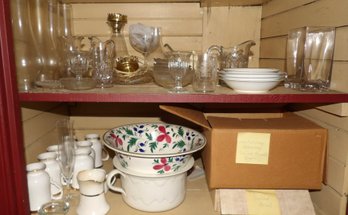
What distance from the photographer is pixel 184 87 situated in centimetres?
87

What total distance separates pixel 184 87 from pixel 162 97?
5.2 inches

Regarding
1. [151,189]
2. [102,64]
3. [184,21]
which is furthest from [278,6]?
[151,189]

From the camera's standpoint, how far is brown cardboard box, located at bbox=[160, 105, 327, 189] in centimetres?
82

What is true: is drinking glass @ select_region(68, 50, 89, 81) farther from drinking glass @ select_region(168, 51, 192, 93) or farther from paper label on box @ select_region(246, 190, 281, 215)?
paper label on box @ select_region(246, 190, 281, 215)

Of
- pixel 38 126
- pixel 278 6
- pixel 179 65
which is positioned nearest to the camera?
pixel 179 65

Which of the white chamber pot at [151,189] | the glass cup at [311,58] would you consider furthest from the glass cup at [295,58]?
the white chamber pot at [151,189]

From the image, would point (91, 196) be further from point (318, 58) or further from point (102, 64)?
point (318, 58)

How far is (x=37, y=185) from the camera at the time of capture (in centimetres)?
83

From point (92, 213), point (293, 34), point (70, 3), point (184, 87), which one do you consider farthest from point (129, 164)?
point (70, 3)

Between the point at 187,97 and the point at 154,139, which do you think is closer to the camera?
the point at 187,97

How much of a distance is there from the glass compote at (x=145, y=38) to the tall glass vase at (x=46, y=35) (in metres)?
0.30

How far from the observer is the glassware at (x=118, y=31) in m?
1.15

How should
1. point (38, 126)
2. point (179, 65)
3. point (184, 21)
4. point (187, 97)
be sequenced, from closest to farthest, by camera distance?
point (187, 97), point (179, 65), point (38, 126), point (184, 21)

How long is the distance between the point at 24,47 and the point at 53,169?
390 mm
